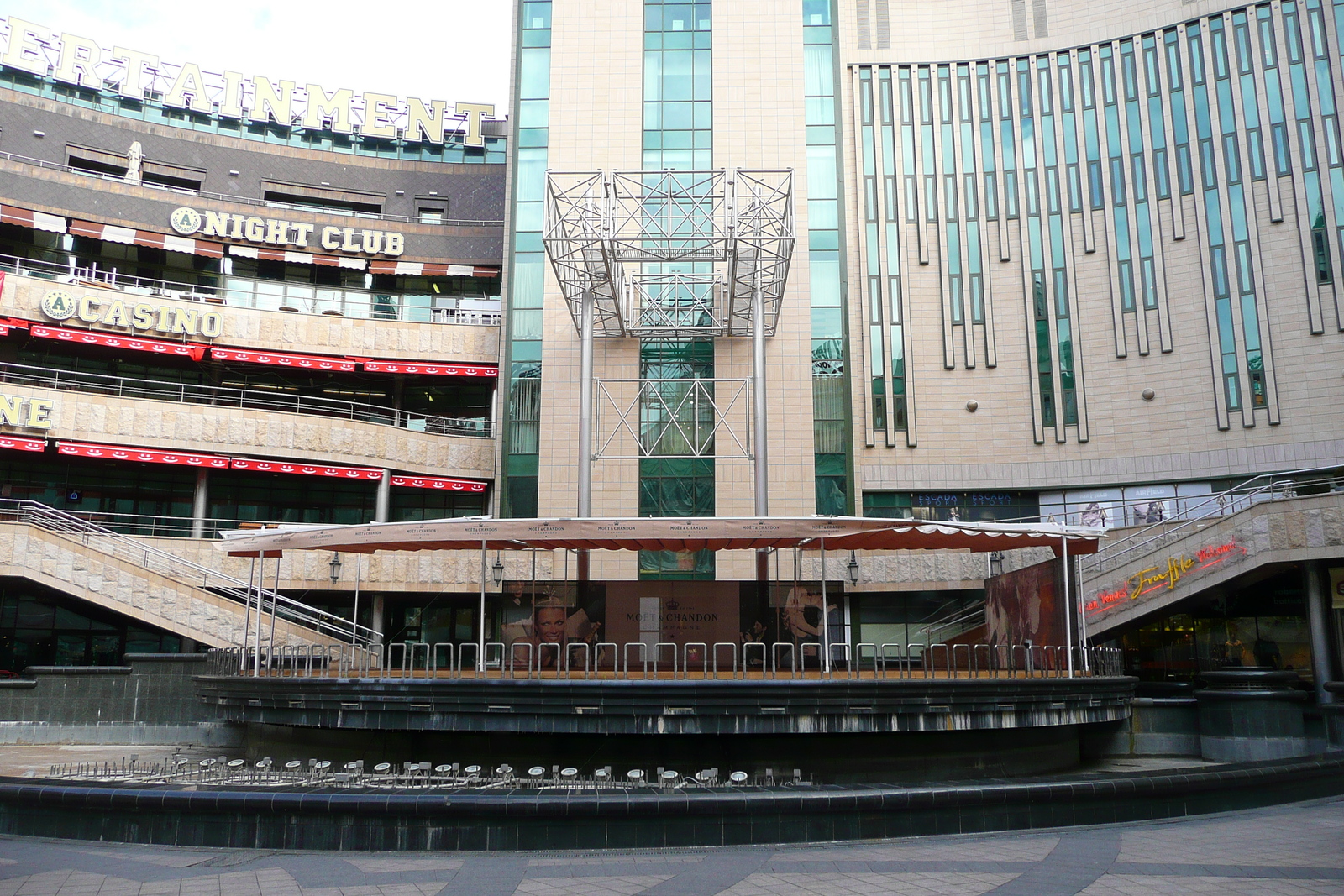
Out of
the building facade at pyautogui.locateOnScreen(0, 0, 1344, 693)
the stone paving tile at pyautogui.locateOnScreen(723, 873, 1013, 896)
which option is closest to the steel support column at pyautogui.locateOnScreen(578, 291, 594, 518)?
the building facade at pyautogui.locateOnScreen(0, 0, 1344, 693)

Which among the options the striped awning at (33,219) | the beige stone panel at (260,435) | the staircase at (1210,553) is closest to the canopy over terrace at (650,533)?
the staircase at (1210,553)

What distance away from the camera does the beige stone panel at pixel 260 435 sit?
111 ft

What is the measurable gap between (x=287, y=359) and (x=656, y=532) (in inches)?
934

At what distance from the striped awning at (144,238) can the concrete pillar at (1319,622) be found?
38.9 m

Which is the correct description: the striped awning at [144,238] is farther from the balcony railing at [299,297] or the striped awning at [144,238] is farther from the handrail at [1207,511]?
the handrail at [1207,511]

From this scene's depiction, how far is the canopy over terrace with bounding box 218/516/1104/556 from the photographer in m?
18.8

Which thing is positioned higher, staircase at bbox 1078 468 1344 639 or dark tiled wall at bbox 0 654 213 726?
staircase at bbox 1078 468 1344 639

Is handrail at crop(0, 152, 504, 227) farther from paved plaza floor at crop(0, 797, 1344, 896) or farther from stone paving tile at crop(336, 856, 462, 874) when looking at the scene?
stone paving tile at crop(336, 856, 462, 874)

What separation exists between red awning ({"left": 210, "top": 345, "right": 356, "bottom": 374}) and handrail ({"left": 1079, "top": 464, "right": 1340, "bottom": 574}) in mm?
26635

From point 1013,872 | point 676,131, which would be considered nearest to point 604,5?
point 676,131

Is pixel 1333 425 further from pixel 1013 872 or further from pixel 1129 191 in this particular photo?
pixel 1013 872

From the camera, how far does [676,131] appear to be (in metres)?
36.8

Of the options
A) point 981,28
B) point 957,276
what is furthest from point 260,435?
point 981,28

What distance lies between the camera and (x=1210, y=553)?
2639 cm
